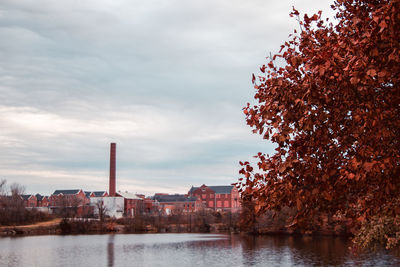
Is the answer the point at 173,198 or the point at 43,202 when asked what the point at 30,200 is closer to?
the point at 43,202

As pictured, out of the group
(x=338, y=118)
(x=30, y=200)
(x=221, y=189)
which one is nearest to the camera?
(x=338, y=118)

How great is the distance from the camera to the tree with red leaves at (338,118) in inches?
307

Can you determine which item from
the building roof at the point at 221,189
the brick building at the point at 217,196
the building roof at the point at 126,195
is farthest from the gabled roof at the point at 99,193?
the building roof at the point at 221,189

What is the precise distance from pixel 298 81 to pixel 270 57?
138 centimetres

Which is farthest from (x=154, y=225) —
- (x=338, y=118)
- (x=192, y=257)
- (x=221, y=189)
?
(x=338, y=118)

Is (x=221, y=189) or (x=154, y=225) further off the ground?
(x=221, y=189)

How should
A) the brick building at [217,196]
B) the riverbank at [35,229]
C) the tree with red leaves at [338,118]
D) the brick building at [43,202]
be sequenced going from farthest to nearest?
the brick building at [43,202] → the brick building at [217,196] → the riverbank at [35,229] → the tree with red leaves at [338,118]

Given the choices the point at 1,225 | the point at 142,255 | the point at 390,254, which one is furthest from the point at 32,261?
the point at 1,225

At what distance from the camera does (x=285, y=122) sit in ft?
28.5

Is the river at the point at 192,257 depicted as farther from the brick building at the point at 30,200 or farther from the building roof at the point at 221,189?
the brick building at the point at 30,200

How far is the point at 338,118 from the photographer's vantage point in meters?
9.36

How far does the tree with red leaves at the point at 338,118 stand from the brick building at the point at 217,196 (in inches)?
5620

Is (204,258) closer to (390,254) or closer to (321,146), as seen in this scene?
(390,254)

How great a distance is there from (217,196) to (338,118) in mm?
147429
